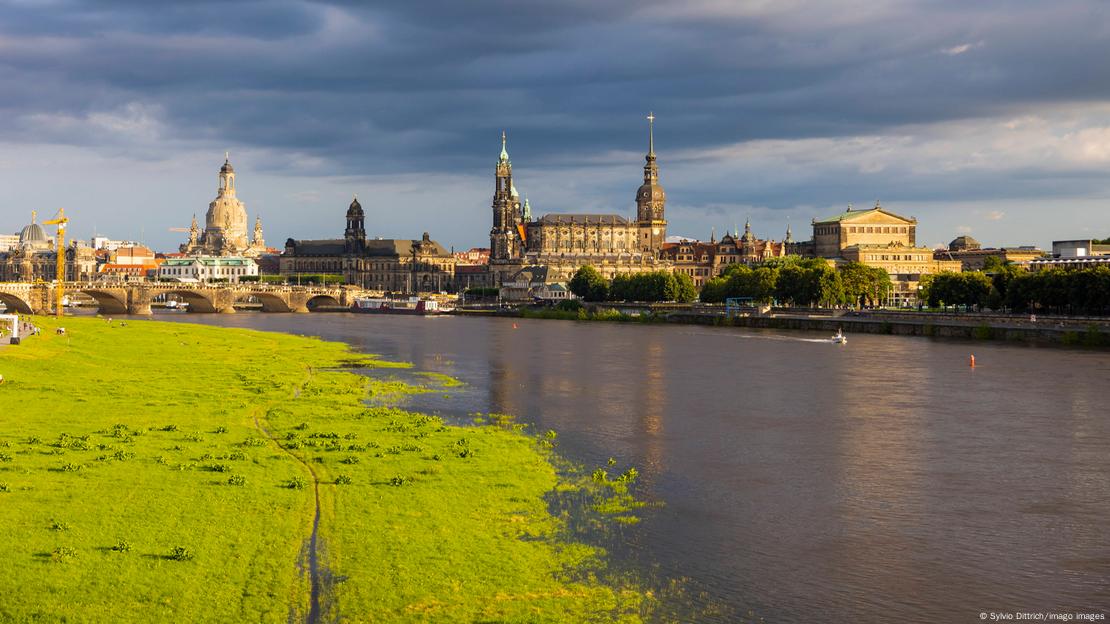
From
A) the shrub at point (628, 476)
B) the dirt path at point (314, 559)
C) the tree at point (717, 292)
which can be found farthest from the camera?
the tree at point (717, 292)

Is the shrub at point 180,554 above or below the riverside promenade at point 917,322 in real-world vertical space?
below

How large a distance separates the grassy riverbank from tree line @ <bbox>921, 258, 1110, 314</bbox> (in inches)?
3710

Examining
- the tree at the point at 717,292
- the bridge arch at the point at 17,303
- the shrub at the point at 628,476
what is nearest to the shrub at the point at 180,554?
the shrub at the point at 628,476

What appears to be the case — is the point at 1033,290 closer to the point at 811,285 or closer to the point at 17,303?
the point at 811,285

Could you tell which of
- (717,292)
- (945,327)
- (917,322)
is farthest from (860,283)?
(945,327)

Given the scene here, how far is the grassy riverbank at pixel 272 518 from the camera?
21.3 metres

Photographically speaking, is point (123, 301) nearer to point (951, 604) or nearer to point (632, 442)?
point (632, 442)

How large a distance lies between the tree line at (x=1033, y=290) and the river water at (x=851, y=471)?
123ft

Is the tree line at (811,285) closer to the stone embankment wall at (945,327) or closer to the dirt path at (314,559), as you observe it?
the stone embankment wall at (945,327)

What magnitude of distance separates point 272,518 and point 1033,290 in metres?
117

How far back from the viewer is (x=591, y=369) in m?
78.4

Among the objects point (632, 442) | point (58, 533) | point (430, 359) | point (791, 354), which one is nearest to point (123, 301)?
point (430, 359)

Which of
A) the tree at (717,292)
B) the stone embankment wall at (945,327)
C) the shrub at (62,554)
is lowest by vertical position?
the shrub at (62,554)

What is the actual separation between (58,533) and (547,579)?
10452mm
